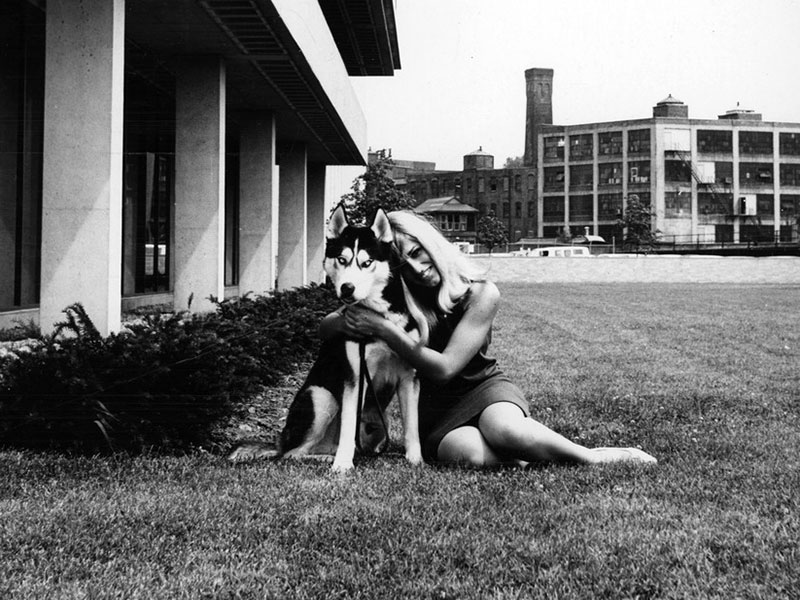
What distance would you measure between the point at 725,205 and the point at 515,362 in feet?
Result: 290

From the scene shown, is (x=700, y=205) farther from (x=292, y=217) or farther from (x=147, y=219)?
(x=147, y=219)

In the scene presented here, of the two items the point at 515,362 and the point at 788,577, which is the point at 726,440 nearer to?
the point at 788,577

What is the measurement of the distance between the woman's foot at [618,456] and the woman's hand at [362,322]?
5.36ft

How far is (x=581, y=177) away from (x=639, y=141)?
762 centimetres

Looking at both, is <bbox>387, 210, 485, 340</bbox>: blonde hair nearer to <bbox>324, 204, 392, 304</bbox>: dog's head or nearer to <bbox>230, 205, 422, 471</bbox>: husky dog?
<bbox>230, 205, 422, 471</bbox>: husky dog

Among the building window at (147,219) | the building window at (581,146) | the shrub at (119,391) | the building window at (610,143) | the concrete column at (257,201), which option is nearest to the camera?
the shrub at (119,391)

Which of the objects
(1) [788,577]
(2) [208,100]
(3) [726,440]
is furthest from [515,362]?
(1) [788,577]

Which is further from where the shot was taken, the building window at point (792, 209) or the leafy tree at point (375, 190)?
the building window at point (792, 209)

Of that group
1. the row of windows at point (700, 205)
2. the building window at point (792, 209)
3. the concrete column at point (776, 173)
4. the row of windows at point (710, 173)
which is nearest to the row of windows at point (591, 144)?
the row of windows at point (710, 173)

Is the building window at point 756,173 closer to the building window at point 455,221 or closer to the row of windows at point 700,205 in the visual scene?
the row of windows at point 700,205

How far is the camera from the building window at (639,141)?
93.1m

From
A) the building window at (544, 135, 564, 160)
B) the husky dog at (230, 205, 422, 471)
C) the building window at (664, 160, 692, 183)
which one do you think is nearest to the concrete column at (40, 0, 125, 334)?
the husky dog at (230, 205, 422, 471)

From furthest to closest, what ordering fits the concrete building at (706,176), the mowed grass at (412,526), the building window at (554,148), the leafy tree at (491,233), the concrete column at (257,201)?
the leafy tree at (491,233)
the building window at (554,148)
the concrete building at (706,176)
the concrete column at (257,201)
the mowed grass at (412,526)

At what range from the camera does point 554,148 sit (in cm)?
10019
